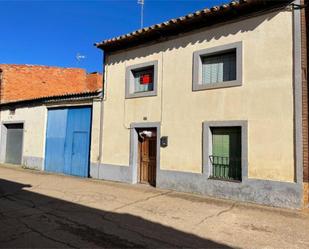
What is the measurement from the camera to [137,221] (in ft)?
21.3

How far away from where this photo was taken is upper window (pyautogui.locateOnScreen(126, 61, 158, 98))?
1092 centimetres

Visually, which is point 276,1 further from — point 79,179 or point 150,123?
point 79,179

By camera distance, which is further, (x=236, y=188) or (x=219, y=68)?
(x=219, y=68)

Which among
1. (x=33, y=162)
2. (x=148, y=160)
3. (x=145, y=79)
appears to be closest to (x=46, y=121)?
(x=33, y=162)

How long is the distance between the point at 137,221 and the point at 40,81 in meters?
17.1

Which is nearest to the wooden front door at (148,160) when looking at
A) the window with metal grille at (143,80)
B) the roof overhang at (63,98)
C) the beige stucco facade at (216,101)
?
the beige stucco facade at (216,101)

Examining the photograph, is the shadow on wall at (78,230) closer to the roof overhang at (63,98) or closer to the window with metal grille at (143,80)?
the window with metal grille at (143,80)

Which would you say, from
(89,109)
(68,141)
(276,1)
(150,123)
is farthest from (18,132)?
(276,1)

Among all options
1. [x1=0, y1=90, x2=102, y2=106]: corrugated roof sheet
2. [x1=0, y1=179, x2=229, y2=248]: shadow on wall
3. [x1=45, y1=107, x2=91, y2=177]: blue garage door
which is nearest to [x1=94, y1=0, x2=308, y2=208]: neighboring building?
[x1=0, y1=90, x2=102, y2=106]: corrugated roof sheet

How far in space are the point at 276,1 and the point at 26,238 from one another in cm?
784

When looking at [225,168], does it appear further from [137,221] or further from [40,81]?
[40,81]

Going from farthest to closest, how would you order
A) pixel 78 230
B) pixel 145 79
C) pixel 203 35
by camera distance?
pixel 145 79
pixel 203 35
pixel 78 230

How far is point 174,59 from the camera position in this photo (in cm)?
1035

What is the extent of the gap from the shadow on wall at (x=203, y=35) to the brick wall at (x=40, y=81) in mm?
11346
